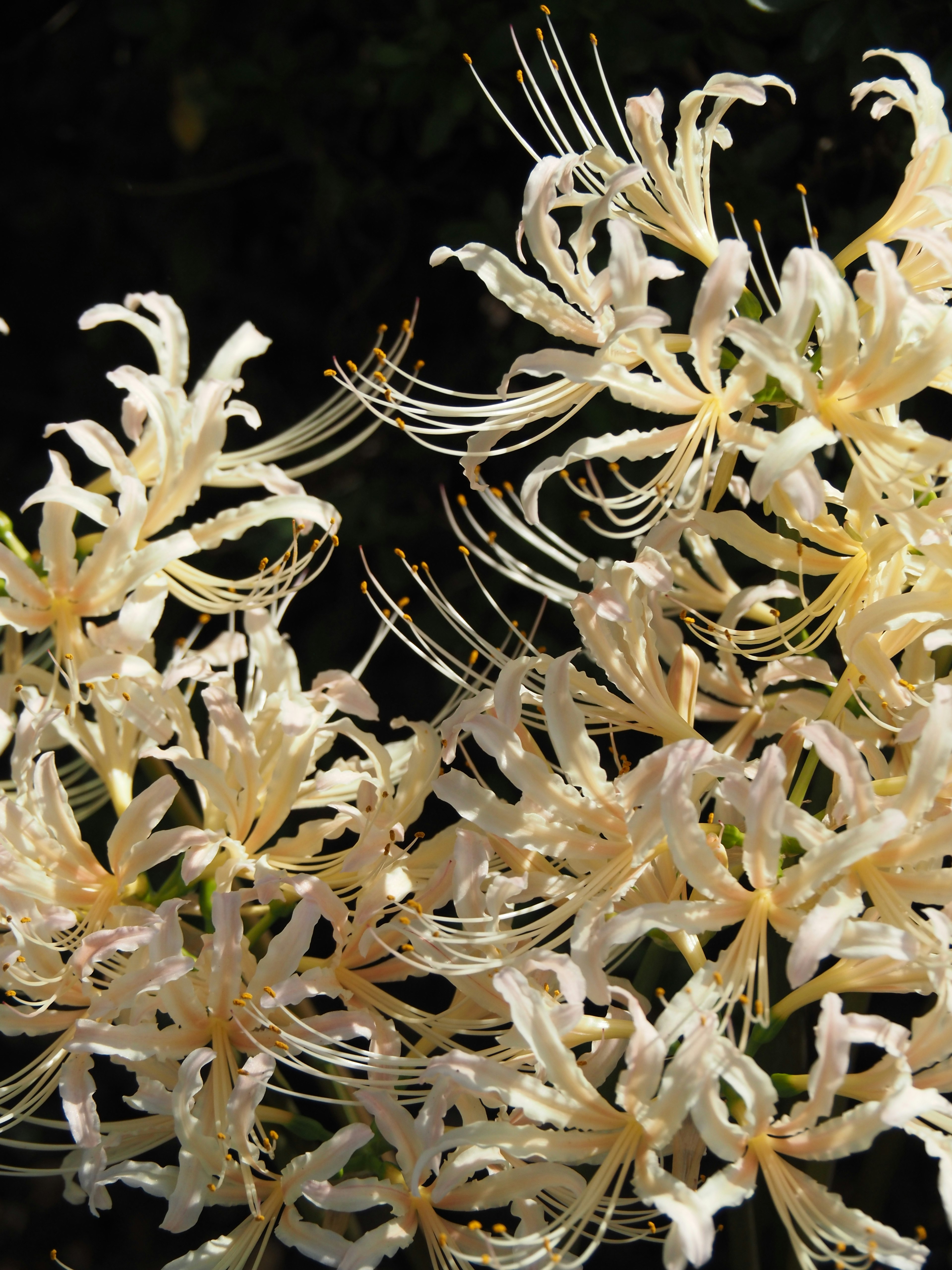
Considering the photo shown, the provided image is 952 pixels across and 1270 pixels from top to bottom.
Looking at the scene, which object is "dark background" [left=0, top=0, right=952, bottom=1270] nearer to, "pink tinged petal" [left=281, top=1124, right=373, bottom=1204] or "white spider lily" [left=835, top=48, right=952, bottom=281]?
"white spider lily" [left=835, top=48, right=952, bottom=281]

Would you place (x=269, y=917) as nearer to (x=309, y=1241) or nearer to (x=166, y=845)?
(x=166, y=845)

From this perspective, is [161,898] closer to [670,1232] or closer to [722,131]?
[670,1232]

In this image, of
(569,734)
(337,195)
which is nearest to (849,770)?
(569,734)

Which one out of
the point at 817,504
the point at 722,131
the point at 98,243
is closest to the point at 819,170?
the point at 722,131

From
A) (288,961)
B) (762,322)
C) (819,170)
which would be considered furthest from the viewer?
(819,170)

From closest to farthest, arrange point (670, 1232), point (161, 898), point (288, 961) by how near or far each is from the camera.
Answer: point (670, 1232) < point (288, 961) < point (161, 898)

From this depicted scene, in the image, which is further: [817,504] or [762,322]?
[762,322]

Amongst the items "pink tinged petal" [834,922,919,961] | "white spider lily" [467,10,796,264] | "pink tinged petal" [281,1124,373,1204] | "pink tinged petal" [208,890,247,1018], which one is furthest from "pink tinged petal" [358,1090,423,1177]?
"white spider lily" [467,10,796,264]
